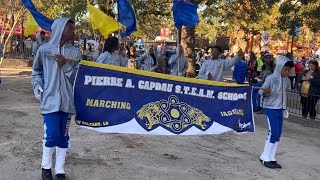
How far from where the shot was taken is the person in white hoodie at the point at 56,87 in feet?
15.7

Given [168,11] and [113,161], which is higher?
[168,11]

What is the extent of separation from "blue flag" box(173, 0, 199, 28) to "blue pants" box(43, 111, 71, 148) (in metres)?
5.55

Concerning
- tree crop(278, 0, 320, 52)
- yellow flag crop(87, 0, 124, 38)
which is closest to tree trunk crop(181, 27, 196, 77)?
tree crop(278, 0, 320, 52)

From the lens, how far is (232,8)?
2147 cm

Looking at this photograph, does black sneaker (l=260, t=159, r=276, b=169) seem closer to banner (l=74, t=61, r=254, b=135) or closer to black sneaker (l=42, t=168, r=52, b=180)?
banner (l=74, t=61, r=254, b=135)

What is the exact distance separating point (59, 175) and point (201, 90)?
2.25 m

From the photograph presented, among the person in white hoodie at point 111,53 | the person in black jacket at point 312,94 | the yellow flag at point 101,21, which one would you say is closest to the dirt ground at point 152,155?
the person in white hoodie at point 111,53

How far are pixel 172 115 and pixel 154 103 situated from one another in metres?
0.32

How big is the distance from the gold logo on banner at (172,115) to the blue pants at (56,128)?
1.10m

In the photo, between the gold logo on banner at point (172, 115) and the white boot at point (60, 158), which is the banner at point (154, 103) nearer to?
the gold logo on banner at point (172, 115)

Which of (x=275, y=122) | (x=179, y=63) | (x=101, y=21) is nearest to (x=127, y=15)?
(x=101, y=21)

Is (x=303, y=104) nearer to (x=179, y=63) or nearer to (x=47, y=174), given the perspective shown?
(x=179, y=63)

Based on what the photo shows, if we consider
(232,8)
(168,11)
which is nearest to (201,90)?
(232,8)

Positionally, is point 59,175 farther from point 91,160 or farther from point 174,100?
point 174,100
